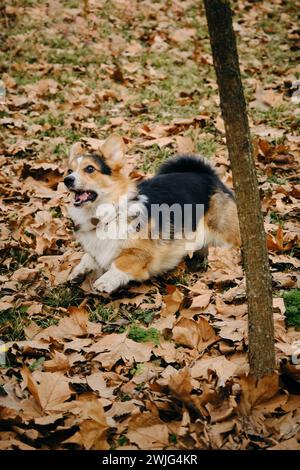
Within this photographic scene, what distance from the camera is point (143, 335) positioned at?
2.73 meters

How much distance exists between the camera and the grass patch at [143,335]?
270cm

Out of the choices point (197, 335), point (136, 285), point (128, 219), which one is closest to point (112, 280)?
point (136, 285)

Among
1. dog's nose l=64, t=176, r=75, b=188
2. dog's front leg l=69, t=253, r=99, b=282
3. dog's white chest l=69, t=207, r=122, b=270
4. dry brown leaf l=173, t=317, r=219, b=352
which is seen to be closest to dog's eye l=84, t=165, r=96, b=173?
dog's nose l=64, t=176, r=75, b=188

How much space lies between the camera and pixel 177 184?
377cm

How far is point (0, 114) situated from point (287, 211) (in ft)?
13.0

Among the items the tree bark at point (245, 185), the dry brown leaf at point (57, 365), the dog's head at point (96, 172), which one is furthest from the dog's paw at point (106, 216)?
the tree bark at point (245, 185)

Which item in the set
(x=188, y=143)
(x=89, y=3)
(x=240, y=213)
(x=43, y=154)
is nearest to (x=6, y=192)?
(x=43, y=154)

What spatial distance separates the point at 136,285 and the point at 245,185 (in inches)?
69.3

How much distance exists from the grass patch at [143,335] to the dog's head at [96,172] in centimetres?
116

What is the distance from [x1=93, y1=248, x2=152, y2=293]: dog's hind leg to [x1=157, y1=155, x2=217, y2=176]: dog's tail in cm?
104

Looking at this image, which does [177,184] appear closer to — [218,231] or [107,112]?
[218,231]

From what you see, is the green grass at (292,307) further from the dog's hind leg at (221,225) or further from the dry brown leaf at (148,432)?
the dog's hind leg at (221,225)

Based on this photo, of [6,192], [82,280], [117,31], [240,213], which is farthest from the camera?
[117,31]

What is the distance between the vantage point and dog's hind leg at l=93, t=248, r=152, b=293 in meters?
3.28
